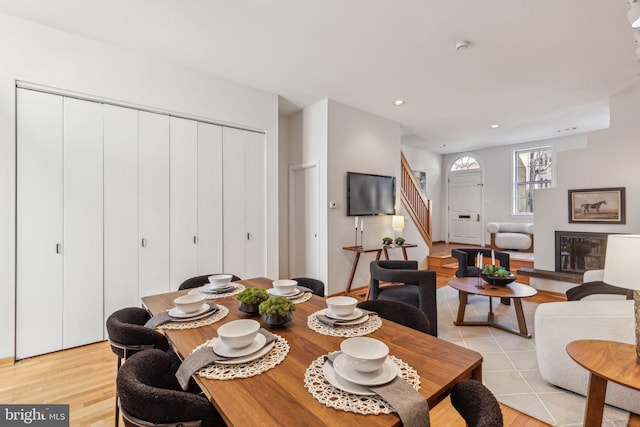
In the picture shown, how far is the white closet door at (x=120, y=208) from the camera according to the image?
302 cm

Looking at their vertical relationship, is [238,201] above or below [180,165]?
below

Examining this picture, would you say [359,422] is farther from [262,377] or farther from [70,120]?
[70,120]

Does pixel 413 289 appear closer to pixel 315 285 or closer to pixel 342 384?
pixel 315 285

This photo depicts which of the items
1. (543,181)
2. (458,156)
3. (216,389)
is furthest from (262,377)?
(458,156)

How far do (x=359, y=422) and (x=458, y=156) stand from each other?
9.07 metres

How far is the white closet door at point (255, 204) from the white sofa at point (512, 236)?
576 cm

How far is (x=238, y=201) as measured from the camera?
3898 millimetres

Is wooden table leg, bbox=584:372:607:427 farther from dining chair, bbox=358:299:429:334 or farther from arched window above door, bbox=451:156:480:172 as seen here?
arched window above door, bbox=451:156:480:172

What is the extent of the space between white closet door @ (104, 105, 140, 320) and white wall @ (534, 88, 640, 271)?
5.98 m

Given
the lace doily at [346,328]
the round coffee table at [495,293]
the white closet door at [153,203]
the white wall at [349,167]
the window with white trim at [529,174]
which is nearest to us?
the lace doily at [346,328]

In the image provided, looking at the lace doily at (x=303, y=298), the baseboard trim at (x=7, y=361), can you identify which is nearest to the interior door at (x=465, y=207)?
the lace doily at (x=303, y=298)

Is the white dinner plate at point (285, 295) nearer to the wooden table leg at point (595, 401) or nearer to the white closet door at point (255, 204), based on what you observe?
the wooden table leg at point (595, 401)

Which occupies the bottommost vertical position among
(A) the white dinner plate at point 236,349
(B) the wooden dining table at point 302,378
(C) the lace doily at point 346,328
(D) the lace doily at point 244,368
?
(B) the wooden dining table at point 302,378

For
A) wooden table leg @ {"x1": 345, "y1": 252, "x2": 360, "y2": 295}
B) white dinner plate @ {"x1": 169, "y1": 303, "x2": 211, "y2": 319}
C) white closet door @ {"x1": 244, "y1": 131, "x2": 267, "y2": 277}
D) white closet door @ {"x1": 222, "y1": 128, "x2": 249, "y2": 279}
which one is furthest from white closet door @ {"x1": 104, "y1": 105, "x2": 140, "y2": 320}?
wooden table leg @ {"x1": 345, "y1": 252, "x2": 360, "y2": 295}
